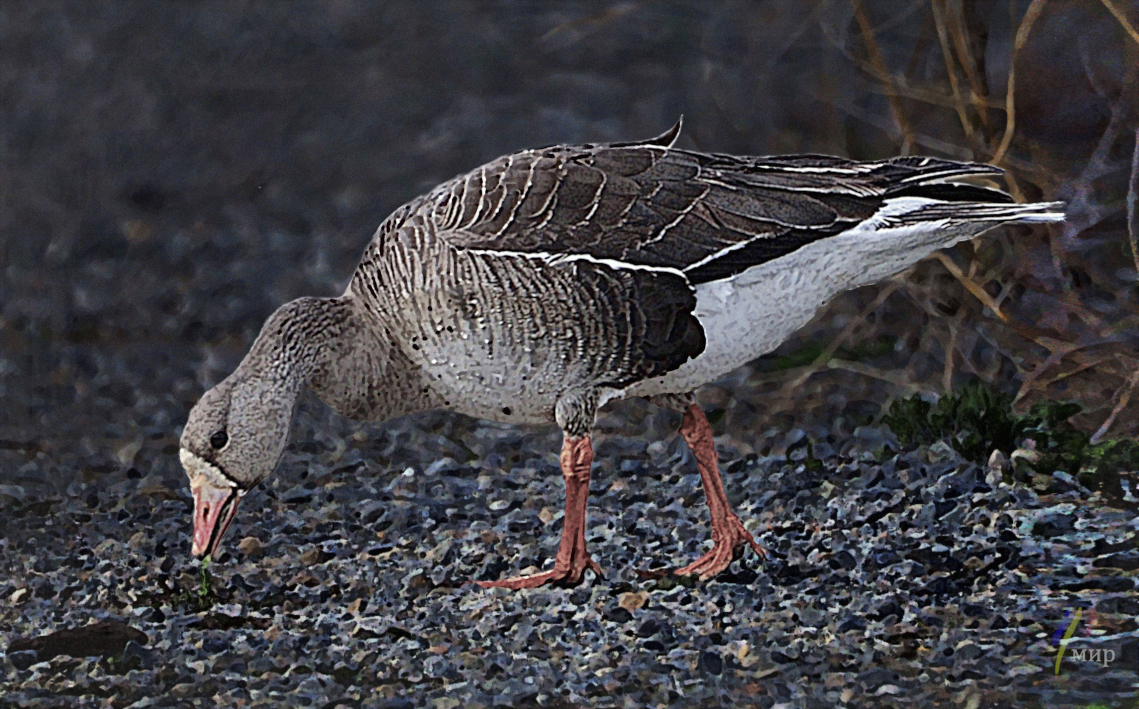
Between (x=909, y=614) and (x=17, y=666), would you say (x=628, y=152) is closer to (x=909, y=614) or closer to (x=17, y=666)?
(x=909, y=614)

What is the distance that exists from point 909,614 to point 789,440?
2091 mm

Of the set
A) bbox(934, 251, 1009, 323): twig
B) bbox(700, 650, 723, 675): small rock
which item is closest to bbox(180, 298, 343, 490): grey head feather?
bbox(700, 650, 723, 675): small rock

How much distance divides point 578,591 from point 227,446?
1.44 m

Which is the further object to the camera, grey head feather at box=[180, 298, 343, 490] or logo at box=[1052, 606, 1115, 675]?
grey head feather at box=[180, 298, 343, 490]

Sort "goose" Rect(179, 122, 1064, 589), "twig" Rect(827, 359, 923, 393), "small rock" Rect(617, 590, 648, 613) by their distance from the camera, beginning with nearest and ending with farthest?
"goose" Rect(179, 122, 1064, 589)
"small rock" Rect(617, 590, 648, 613)
"twig" Rect(827, 359, 923, 393)

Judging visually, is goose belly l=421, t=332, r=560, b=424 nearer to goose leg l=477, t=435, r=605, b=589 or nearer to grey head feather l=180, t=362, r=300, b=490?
goose leg l=477, t=435, r=605, b=589

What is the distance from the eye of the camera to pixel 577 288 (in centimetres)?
534

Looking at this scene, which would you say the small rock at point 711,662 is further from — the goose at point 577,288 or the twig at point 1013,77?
the twig at point 1013,77

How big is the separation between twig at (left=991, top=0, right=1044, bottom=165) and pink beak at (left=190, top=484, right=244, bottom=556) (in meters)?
3.90

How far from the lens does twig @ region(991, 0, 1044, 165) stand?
682 centimetres

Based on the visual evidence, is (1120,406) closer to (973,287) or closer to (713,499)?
(973,287)

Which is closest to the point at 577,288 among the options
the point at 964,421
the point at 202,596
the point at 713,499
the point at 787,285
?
the point at 787,285

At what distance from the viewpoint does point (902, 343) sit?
26.1ft

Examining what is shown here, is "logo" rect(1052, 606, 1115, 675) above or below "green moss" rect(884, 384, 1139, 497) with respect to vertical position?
below
